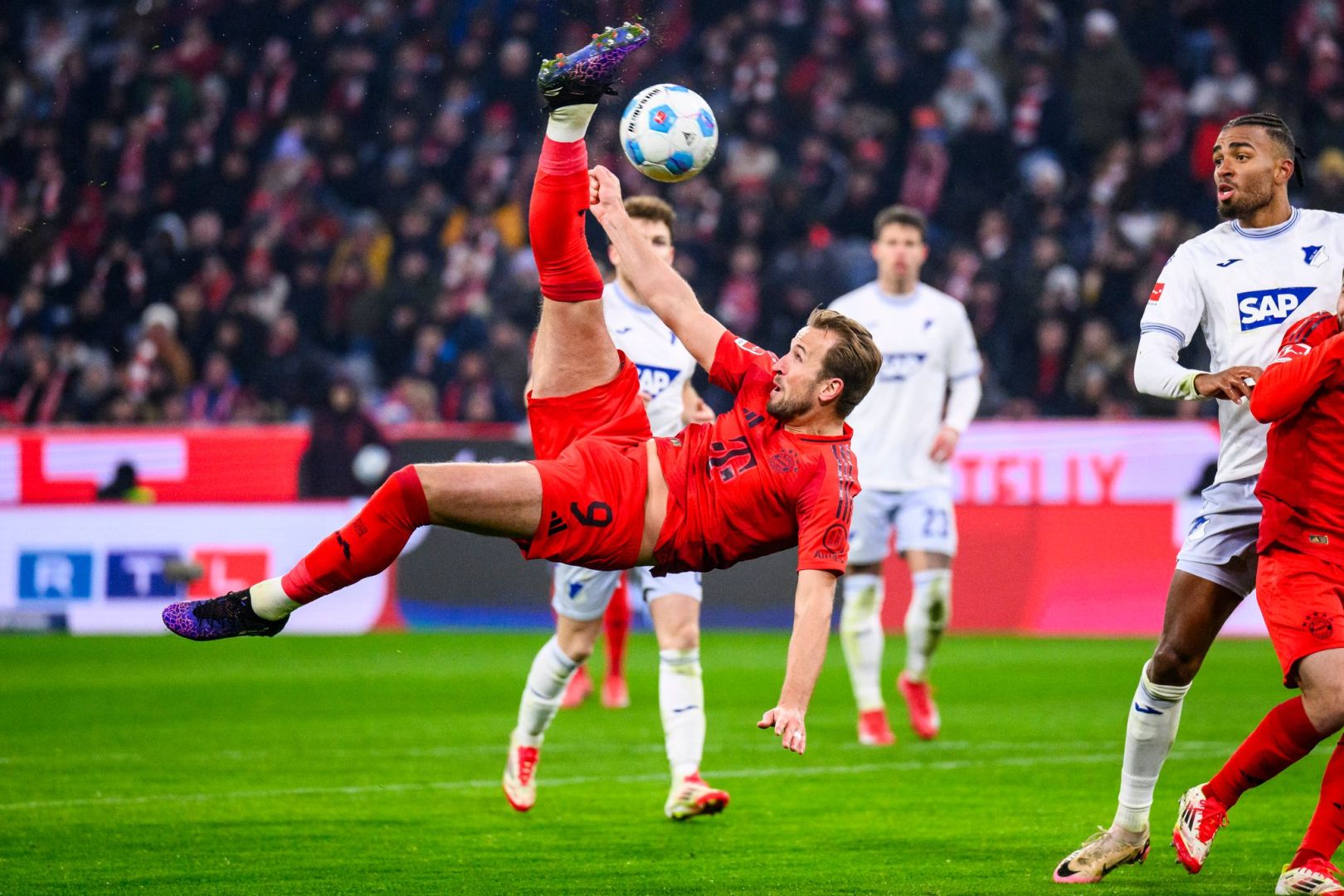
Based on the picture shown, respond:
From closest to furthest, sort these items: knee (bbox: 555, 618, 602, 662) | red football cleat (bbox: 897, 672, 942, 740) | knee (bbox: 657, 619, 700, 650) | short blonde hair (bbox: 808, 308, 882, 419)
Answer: short blonde hair (bbox: 808, 308, 882, 419)
knee (bbox: 657, 619, 700, 650)
knee (bbox: 555, 618, 602, 662)
red football cleat (bbox: 897, 672, 942, 740)

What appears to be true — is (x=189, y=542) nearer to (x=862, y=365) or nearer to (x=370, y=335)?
(x=370, y=335)

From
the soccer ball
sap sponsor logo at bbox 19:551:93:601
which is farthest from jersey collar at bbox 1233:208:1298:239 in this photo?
sap sponsor logo at bbox 19:551:93:601

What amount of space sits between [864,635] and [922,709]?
0.54m

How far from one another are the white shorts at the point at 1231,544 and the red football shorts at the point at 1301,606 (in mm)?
320

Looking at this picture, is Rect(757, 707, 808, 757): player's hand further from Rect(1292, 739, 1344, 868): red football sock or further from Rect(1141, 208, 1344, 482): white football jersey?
Rect(1141, 208, 1344, 482): white football jersey

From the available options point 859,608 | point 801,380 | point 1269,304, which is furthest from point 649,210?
point 1269,304

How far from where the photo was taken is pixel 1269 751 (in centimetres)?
543

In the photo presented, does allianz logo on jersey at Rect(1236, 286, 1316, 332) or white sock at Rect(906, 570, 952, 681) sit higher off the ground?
allianz logo on jersey at Rect(1236, 286, 1316, 332)

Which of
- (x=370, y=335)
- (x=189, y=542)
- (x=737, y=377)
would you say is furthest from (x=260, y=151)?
(x=737, y=377)

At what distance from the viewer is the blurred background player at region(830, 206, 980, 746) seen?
31.0ft

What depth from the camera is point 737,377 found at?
5652 millimetres

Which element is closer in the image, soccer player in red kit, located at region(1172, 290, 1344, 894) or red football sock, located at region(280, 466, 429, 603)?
soccer player in red kit, located at region(1172, 290, 1344, 894)

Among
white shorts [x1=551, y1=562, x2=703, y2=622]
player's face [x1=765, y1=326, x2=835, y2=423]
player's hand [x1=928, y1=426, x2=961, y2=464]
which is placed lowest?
white shorts [x1=551, y1=562, x2=703, y2=622]

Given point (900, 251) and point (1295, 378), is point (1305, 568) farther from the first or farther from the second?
point (900, 251)
